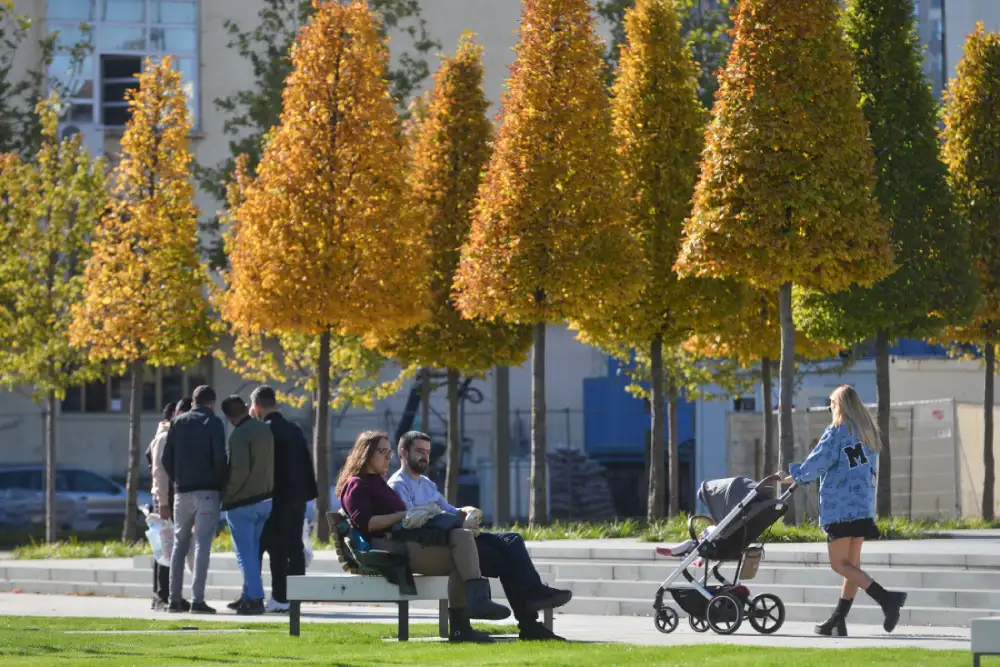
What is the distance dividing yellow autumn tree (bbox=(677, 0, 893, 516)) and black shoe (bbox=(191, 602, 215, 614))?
6.89 meters

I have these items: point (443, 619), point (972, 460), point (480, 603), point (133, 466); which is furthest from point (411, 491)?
point (972, 460)

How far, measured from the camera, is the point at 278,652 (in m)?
11.0

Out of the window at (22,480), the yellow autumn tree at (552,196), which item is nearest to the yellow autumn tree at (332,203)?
the yellow autumn tree at (552,196)

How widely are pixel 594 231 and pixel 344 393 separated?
932 cm

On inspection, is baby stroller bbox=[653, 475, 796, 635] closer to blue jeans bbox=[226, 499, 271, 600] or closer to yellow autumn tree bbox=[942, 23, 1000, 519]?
blue jeans bbox=[226, 499, 271, 600]

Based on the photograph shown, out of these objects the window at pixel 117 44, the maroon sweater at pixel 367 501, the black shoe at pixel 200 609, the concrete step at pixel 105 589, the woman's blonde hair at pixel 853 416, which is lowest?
the concrete step at pixel 105 589

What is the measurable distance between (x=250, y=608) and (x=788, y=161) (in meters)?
7.76

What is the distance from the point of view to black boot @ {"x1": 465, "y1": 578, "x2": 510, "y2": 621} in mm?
11562

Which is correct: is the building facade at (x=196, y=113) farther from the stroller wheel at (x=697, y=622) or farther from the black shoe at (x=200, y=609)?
the stroller wheel at (x=697, y=622)

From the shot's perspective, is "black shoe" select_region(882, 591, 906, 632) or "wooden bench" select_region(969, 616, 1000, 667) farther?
"black shoe" select_region(882, 591, 906, 632)

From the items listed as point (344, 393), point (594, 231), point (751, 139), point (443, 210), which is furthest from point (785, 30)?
point (344, 393)

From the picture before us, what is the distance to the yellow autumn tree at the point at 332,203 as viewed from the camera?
22703 mm

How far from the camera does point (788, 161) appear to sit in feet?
62.9

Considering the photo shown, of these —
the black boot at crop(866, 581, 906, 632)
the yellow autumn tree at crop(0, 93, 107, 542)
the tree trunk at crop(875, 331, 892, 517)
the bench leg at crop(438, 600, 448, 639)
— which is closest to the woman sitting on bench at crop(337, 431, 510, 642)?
the bench leg at crop(438, 600, 448, 639)
